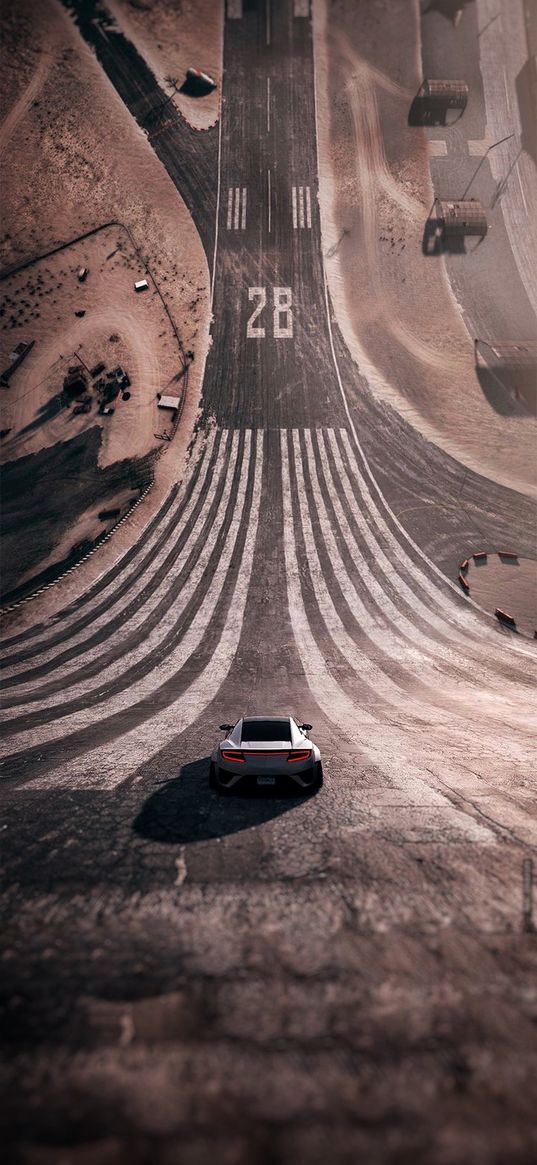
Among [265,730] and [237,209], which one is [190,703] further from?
[237,209]

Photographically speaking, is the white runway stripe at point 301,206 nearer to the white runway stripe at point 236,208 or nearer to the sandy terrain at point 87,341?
the white runway stripe at point 236,208

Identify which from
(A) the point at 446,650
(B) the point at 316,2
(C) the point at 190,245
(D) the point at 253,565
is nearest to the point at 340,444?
(D) the point at 253,565

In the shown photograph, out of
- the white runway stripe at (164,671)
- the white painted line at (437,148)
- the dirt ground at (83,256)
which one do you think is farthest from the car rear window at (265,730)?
the white painted line at (437,148)

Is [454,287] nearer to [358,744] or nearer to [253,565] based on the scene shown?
[253,565]

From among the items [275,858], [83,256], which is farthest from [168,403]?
[275,858]

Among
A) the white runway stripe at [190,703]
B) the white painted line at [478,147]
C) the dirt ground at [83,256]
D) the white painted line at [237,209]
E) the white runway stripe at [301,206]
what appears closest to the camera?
the white runway stripe at [190,703]

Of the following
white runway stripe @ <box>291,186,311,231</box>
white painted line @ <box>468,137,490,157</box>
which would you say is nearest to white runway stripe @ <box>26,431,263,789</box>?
white runway stripe @ <box>291,186,311,231</box>

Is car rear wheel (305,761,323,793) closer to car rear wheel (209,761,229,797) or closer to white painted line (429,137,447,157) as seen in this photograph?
car rear wheel (209,761,229,797)
